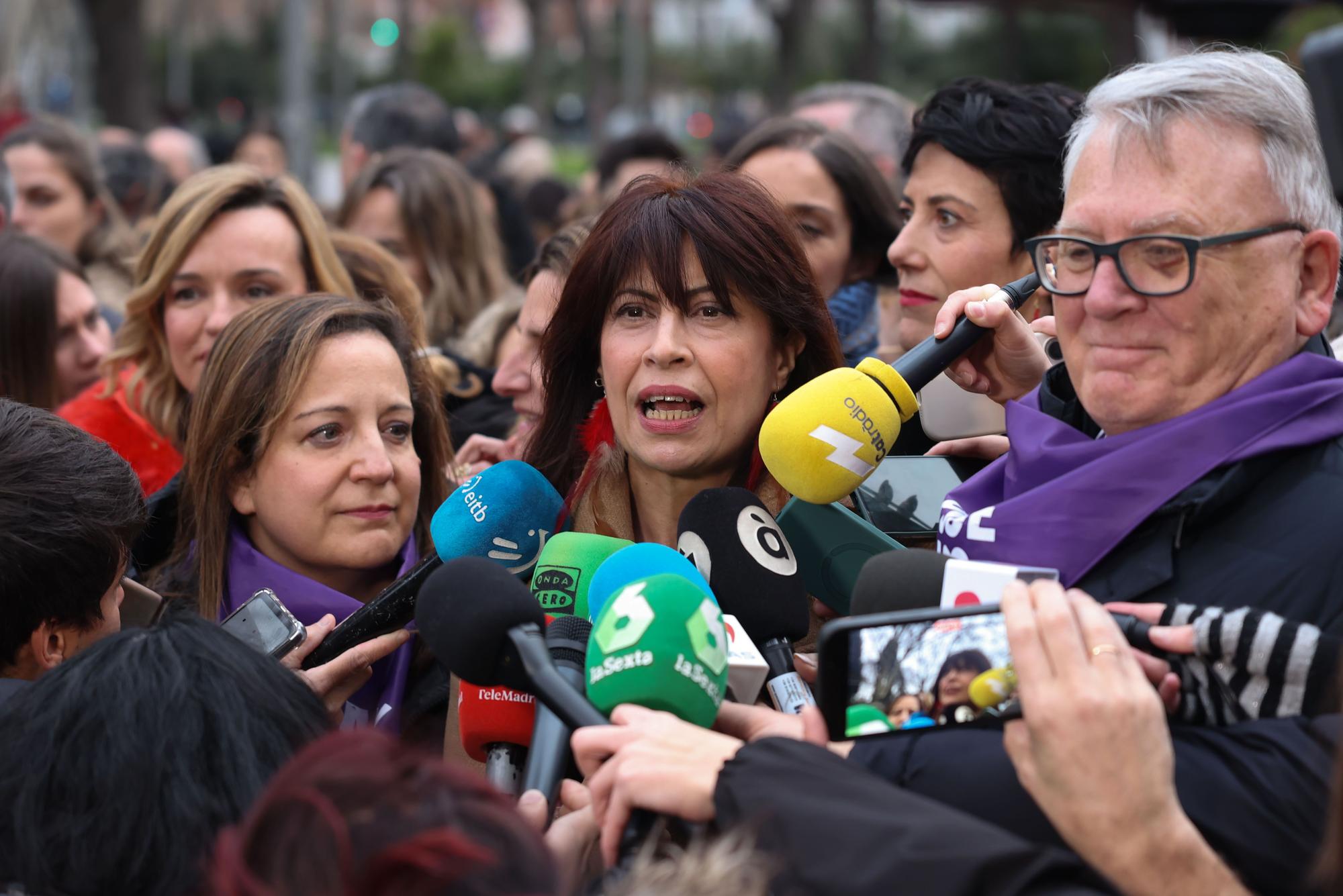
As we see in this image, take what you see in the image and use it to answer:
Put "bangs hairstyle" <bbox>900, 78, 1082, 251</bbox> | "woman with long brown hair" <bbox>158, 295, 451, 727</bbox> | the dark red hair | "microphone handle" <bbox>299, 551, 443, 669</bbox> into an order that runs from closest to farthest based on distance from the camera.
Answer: the dark red hair
"microphone handle" <bbox>299, 551, 443, 669</bbox>
"woman with long brown hair" <bbox>158, 295, 451, 727</bbox>
"bangs hairstyle" <bbox>900, 78, 1082, 251</bbox>

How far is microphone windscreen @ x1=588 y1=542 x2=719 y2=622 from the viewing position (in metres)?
2.43

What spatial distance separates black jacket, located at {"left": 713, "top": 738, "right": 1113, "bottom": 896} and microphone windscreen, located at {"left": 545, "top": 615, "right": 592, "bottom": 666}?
422mm

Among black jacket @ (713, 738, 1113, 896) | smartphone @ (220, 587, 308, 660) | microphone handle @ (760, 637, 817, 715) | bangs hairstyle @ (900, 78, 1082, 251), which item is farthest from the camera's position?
bangs hairstyle @ (900, 78, 1082, 251)

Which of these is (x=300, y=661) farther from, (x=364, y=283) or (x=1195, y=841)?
(x=364, y=283)

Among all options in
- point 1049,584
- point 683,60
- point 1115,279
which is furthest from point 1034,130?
point 683,60

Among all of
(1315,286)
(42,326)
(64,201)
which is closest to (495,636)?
(1315,286)

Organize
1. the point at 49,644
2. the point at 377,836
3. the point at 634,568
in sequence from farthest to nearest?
1. the point at 49,644
2. the point at 634,568
3. the point at 377,836

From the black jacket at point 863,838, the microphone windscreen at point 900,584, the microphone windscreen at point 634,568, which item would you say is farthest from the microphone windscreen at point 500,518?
the black jacket at point 863,838

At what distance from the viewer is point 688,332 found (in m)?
3.13

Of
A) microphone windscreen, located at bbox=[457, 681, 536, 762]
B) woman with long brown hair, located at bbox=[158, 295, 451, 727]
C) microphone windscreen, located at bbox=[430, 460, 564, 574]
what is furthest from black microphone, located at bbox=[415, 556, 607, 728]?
woman with long brown hair, located at bbox=[158, 295, 451, 727]

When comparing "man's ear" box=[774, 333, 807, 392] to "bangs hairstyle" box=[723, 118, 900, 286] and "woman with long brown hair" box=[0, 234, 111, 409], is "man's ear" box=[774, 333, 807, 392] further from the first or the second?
"woman with long brown hair" box=[0, 234, 111, 409]

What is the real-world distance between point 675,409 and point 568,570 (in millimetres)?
505

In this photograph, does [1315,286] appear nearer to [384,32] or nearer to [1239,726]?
[1239,726]

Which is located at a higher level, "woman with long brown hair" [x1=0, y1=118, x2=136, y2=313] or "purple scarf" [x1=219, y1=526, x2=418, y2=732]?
"woman with long brown hair" [x1=0, y1=118, x2=136, y2=313]
